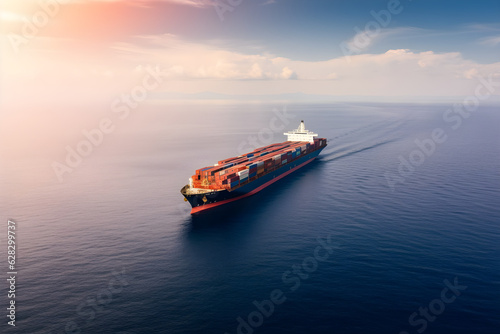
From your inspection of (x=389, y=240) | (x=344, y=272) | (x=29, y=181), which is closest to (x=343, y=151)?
(x=389, y=240)

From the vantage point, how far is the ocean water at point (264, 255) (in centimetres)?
3334

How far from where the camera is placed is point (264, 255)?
4697 cm

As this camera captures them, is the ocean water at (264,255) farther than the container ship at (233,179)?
No

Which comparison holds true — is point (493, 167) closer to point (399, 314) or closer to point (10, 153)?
point (399, 314)

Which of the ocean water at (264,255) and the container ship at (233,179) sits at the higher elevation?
the container ship at (233,179)

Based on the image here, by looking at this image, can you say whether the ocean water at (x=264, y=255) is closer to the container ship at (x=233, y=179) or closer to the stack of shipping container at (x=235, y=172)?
the container ship at (x=233, y=179)

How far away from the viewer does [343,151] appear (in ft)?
445

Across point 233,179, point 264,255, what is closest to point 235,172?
point 233,179

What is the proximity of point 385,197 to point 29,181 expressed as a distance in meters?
97.6

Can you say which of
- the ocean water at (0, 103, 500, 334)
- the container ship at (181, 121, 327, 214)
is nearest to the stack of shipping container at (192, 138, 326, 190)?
the container ship at (181, 121, 327, 214)

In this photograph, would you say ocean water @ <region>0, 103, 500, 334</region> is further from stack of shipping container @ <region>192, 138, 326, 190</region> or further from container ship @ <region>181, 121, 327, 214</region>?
stack of shipping container @ <region>192, 138, 326, 190</region>

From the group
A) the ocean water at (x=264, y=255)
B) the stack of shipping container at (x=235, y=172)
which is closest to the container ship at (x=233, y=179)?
the stack of shipping container at (x=235, y=172)

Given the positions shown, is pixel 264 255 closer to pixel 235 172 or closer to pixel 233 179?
pixel 233 179

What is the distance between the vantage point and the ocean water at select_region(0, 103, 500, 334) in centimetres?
3334
